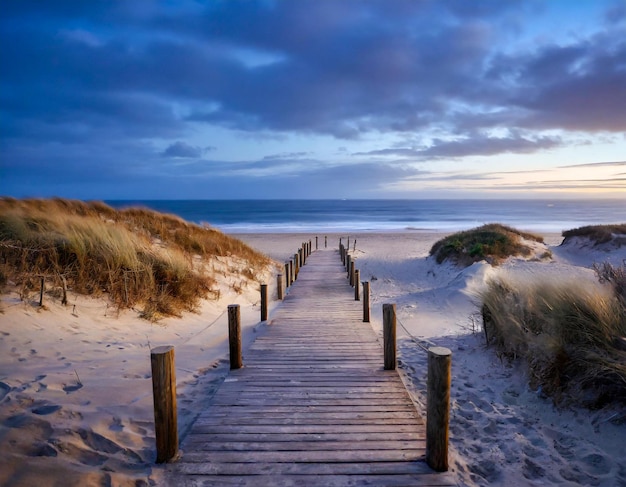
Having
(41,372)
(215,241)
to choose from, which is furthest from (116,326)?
(215,241)

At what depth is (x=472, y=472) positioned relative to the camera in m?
3.36

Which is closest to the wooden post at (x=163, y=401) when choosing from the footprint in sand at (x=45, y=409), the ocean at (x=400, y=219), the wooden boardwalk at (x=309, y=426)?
the wooden boardwalk at (x=309, y=426)

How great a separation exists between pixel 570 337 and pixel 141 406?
5108 mm

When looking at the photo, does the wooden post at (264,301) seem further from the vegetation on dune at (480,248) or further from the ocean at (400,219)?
the ocean at (400,219)

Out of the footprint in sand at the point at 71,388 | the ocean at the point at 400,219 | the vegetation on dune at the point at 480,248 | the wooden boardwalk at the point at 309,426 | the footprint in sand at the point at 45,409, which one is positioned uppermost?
the ocean at the point at 400,219

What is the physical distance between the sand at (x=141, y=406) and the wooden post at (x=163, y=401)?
0.59ft

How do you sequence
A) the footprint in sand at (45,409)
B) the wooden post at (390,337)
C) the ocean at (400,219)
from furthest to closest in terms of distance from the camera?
the ocean at (400,219)
the wooden post at (390,337)
the footprint in sand at (45,409)


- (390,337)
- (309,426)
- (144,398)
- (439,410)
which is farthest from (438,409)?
(144,398)

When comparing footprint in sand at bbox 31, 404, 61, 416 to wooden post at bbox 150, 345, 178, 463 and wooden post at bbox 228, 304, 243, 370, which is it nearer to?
wooden post at bbox 150, 345, 178, 463

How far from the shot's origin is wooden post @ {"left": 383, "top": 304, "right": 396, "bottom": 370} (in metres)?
5.43

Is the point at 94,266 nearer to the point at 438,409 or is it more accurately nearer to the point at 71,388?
the point at 71,388

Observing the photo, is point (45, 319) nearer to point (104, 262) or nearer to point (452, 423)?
point (104, 262)

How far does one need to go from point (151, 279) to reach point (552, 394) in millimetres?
7431

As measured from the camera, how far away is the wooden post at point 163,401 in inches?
126
